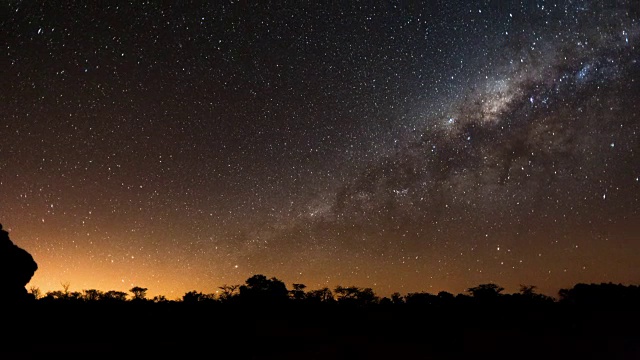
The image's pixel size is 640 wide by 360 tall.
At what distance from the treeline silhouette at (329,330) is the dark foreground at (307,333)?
0.14ft

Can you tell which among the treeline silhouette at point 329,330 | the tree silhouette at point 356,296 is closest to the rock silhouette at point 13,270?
the treeline silhouette at point 329,330

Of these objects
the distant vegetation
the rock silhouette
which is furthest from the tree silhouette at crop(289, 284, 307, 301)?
the rock silhouette

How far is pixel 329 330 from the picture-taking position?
69.4ft

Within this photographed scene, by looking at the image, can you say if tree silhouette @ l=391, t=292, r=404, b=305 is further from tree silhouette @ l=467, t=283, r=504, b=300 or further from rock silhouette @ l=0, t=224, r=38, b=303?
rock silhouette @ l=0, t=224, r=38, b=303

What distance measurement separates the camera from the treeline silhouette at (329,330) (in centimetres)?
1730

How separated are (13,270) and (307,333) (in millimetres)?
12344

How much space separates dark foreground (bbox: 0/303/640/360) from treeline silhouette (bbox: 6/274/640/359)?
0.04m

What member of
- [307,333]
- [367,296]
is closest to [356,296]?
[367,296]

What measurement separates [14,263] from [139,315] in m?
5.63

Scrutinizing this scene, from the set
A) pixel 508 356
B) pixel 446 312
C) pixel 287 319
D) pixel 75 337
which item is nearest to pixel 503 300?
pixel 446 312

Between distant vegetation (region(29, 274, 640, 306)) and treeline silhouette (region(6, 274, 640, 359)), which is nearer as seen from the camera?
treeline silhouette (region(6, 274, 640, 359))

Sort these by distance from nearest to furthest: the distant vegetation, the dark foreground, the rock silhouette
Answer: the dark foreground → the rock silhouette → the distant vegetation

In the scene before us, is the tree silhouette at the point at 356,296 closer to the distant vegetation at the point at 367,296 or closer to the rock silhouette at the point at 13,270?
the distant vegetation at the point at 367,296

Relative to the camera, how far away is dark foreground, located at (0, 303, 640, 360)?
1706cm
